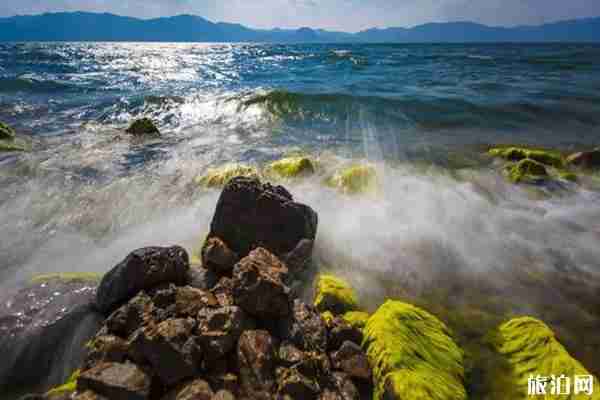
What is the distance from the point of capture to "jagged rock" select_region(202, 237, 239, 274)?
14.6ft

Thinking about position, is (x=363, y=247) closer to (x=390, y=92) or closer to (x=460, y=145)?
(x=460, y=145)

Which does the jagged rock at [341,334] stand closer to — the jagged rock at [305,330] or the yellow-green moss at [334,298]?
the jagged rock at [305,330]

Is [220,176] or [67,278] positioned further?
[220,176]

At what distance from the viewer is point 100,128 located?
46.7 ft

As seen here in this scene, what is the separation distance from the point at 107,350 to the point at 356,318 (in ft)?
8.64

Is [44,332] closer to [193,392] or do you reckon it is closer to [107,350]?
[107,350]

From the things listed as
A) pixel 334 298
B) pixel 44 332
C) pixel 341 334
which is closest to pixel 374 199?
pixel 334 298

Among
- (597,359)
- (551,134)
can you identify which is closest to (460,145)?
(551,134)

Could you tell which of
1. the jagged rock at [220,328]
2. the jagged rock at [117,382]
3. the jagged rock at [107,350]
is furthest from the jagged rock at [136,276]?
the jagged rock at [117,382]

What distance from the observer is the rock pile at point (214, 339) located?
2.81m

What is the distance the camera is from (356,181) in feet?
26.5

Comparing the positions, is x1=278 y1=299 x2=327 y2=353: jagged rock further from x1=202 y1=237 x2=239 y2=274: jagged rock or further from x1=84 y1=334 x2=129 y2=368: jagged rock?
x1=84 y1=334 x2=129 y2=368: jagged rock

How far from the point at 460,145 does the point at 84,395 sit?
12.8 m

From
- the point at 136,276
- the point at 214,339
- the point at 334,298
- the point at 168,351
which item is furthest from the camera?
the point at 334,298
